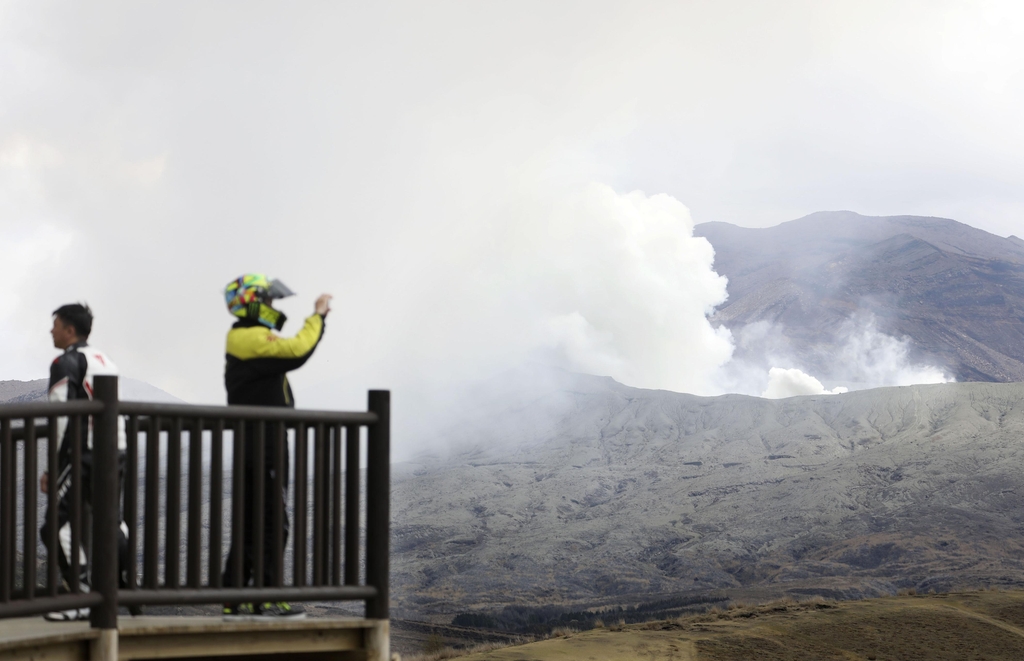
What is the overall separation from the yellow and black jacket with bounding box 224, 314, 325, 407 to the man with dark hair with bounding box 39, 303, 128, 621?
0.54 m

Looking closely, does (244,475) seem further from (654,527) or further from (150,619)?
(654,527)

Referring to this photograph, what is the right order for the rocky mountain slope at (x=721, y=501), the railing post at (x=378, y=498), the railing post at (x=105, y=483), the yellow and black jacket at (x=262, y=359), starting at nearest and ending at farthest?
the railing post at (x=105, y=483), the railing post at (x=378, y=498), the yellow and black jacket at (x=262, y=359), the rocky mountain slope at (x=721, y=501)

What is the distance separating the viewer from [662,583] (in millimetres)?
57562

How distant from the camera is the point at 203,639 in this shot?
13.4ft

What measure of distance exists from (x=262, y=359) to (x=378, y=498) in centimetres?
78

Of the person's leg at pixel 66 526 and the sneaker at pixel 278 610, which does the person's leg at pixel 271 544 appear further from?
the person's leg at pixel 66 526

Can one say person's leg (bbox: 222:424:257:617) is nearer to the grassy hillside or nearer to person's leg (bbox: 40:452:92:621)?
person's leg (bbox: 40:452:92:621)

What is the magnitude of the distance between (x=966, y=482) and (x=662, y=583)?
2017cm

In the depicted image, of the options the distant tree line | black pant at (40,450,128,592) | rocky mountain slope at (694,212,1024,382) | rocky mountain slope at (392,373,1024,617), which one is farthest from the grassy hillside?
rocky mountain slope at (694,212,1024,382)

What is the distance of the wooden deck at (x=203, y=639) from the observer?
3805 millimetres

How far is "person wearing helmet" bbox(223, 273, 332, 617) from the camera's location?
177 inches

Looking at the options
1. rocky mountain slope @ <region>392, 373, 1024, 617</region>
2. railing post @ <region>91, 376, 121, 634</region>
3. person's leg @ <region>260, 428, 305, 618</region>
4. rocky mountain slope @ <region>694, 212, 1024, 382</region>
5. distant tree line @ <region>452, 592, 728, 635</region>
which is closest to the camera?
railing post @ <region>91, 376, 121, 634</region>

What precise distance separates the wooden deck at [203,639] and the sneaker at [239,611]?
0.26ft

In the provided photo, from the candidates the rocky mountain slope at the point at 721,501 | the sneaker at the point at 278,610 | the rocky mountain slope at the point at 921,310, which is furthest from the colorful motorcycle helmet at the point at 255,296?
the rocky mountain slope at the point at 921,310
